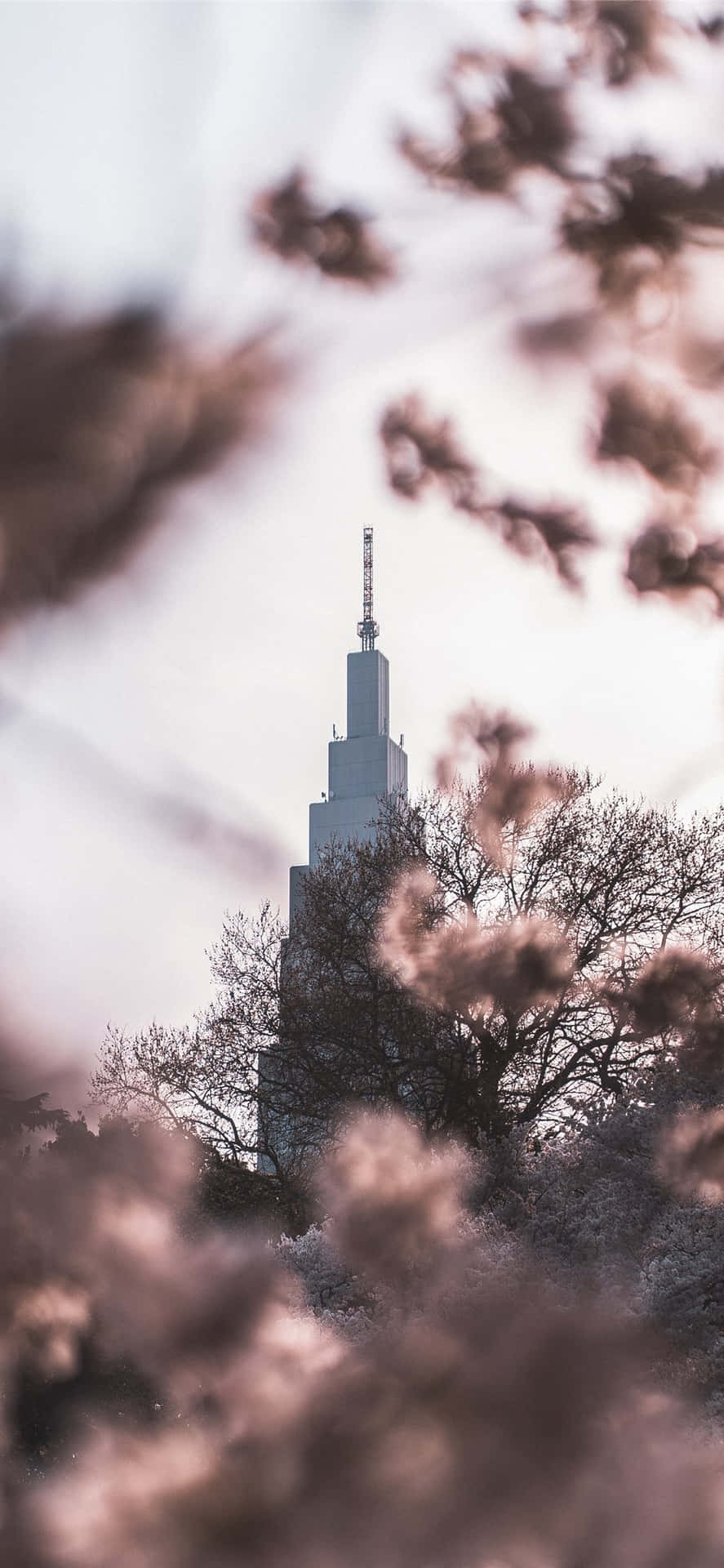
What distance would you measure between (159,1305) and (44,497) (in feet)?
1.64

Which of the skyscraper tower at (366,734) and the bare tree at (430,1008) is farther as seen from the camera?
the bare tree at (430,1008)

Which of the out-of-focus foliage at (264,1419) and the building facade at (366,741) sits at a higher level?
the building facade at (366,741)

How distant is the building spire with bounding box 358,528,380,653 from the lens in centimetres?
111

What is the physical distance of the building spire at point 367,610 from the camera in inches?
43.7

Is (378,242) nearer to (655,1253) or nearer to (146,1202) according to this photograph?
(146,1202)

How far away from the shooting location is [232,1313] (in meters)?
0.89

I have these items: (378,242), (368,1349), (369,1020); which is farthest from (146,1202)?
(369,1020)

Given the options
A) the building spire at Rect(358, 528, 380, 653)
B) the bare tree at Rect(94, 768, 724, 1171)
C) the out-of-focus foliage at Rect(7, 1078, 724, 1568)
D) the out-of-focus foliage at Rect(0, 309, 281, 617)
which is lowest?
the out-of-focus foliage at Rect(7, 1078, 724, 1568)

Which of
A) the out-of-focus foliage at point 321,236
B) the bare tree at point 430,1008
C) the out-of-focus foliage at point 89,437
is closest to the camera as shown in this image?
the out-of-focus foliage at point 89,437

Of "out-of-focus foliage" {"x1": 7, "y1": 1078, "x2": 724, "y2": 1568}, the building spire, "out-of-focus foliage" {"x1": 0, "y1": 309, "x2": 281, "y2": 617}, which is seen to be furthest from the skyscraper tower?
"out-of-focus foliage" {"x1": 7, "y1": 1078, "x2": 724, "y2": 1568}

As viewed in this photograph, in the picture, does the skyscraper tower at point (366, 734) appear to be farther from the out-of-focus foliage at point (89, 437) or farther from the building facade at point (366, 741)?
the out-of-focus foliage at point (89, 437)

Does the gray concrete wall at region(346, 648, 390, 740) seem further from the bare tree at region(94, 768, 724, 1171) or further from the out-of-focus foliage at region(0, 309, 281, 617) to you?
the bare tree at region(94, 768, 724, 1171)

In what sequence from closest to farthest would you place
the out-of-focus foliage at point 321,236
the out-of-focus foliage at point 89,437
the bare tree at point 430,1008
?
the out-of-focus foliage at point 89,437 → the out-of-focus foliage at point 321,236 → the bare tree at point 430,1008

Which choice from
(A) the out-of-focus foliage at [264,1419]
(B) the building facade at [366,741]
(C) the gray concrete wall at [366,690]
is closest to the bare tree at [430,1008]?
(B) the building facade at [366,741]
